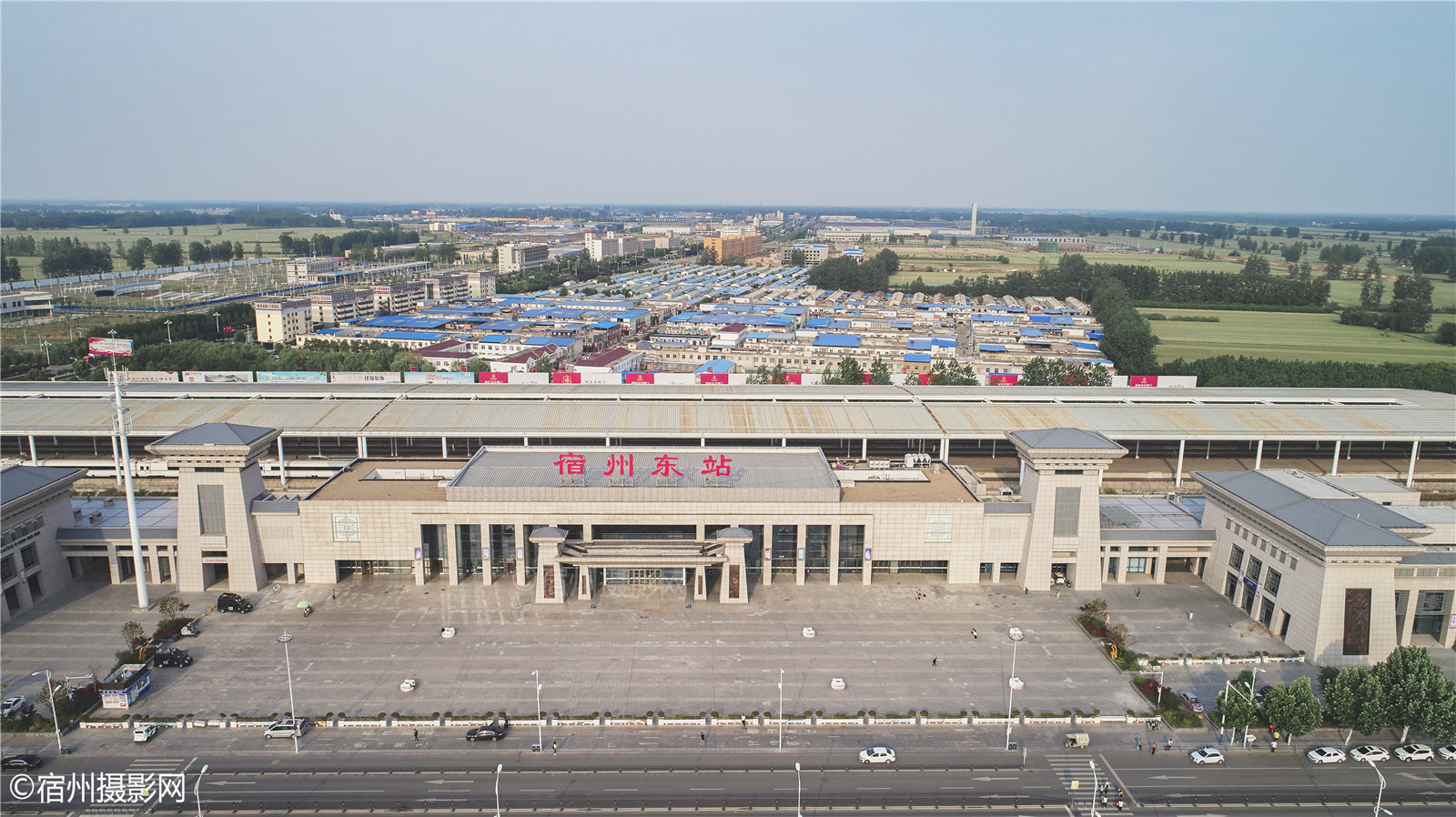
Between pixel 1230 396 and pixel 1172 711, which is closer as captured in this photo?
pixel 1172 711

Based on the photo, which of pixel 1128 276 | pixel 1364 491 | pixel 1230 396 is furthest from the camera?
pixel 1128 276

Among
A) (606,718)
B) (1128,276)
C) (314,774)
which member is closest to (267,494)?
(314,774)

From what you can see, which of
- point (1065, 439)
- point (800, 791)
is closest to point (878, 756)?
point (800, 791)

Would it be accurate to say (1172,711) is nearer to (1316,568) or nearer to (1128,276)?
(1316,568)

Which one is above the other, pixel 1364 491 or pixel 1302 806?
pixel 1364 491

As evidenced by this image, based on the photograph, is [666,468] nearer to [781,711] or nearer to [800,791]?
[781,711]

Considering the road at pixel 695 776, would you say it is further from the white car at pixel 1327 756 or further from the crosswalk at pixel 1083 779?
the white car at pixel 1327 756

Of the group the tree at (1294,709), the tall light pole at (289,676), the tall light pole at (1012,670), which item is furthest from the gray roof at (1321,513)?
the tall light pole at (289,676)
